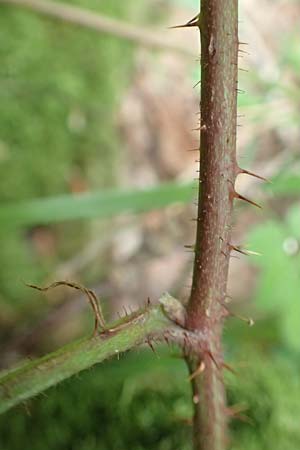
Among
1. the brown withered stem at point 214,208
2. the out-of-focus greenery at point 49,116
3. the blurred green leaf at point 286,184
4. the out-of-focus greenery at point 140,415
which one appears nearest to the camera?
the brown withered stem at point 214,208

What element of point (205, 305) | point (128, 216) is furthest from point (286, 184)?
point (128, 216)

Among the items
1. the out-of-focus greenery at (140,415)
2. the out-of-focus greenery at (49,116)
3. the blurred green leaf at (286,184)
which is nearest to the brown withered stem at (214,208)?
the out-of-focus greenery at (140,415)

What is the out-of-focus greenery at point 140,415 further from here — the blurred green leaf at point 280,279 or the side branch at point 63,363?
the side branch at point 63,363

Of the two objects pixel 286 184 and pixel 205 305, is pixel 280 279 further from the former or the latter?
pixel 205 305

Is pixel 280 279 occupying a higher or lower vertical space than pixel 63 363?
lower

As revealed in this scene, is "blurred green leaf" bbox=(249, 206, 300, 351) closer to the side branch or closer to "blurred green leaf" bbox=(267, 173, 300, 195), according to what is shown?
"blurred green leaf" bbox=(267, 173, 300, 195)
